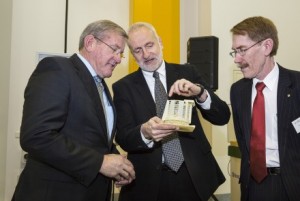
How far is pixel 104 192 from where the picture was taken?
1463 mm

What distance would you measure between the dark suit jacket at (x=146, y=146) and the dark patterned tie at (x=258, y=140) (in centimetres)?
23

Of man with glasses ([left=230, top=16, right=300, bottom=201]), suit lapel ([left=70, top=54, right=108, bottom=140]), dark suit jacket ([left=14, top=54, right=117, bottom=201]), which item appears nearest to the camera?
dark suit jacket ([left=14, top=54, right=117, bottom=201])

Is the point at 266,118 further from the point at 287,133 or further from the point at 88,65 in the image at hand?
the point at 88,65

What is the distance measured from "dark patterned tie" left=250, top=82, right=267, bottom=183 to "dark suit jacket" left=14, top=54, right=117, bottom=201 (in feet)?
2.65

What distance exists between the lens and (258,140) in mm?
1607

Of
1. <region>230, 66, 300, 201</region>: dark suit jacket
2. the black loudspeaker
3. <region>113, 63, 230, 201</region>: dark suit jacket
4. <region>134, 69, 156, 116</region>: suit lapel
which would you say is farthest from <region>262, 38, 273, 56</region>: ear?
the black loudspeaker

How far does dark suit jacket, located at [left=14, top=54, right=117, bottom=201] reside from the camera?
1.22 metres

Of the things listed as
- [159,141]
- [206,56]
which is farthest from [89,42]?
[206,56]

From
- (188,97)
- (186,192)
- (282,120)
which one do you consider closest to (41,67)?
(188,97)

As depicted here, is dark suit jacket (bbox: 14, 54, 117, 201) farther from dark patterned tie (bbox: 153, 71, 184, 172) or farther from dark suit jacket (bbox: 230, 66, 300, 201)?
dark suit jacket (bbox: 230, 66, 300, 201)

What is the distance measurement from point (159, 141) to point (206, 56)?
163 centimetres

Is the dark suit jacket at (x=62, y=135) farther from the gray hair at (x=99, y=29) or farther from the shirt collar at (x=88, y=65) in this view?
the gray hair at (x=99, y=29)

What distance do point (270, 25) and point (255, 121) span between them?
0.55m

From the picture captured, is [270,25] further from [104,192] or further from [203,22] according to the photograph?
[203,22]
